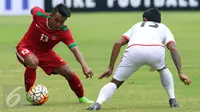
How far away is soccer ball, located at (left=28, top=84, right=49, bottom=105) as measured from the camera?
40.1 ft

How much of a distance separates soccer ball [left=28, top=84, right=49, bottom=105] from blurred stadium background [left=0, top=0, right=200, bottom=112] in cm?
13

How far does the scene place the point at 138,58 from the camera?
38.3 ft

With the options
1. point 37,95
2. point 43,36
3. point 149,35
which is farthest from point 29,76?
point 149,35

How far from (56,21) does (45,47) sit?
2.64 feet

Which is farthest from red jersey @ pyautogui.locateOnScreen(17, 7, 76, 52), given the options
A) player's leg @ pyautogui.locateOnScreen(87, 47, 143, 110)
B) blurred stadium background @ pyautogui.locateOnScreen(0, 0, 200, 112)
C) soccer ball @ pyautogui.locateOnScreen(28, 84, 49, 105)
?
player's leg @ pyautogui.locateOnScreen(87, 47, 143, 110)

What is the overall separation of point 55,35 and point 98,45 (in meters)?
13.0

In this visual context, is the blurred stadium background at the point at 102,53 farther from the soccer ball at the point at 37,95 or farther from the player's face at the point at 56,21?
the player's face at the point at 56,21

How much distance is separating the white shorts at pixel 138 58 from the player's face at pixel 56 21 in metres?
A: 1.19

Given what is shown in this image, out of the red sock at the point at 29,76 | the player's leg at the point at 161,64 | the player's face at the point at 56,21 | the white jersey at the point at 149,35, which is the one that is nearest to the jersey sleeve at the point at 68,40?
the player's face at the point at 56,21

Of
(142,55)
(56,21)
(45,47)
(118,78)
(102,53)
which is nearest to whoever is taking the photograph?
(142,55)

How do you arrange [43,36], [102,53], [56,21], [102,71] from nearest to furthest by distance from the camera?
[56,21] < [43,36] < [102,71] < [102,53]

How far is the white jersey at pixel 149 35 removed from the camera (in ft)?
38.5

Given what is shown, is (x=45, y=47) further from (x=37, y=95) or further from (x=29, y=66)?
(x=37, y=95)

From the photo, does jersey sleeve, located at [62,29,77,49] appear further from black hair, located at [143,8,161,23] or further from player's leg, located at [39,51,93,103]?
black hair, located at [143,8,161,23]
